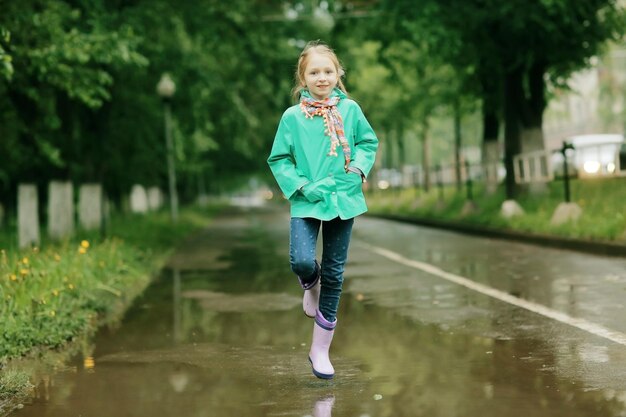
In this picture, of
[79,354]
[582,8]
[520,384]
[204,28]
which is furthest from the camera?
[204,28]

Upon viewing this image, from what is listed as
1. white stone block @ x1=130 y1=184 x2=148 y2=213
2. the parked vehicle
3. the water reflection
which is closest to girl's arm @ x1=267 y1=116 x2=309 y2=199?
the water reflection

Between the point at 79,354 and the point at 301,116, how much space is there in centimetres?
289

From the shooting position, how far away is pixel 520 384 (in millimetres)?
5656

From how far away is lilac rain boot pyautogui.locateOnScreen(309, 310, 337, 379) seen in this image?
5930mm

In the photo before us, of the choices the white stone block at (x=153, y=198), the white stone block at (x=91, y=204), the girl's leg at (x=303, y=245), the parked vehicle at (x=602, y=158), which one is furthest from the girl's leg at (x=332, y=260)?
the white stone block at (x=153, y=198)

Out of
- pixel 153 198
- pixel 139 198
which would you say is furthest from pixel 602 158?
pixel 153 198

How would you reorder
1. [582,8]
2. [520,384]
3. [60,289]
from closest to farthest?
[520,384] → [60,289] → [582,8]

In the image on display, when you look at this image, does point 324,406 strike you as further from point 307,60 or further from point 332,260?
point 307,60

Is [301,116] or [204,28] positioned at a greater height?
[204,28]

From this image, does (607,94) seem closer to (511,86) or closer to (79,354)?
(511,86)

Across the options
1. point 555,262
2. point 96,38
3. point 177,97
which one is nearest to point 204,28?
point 177,97

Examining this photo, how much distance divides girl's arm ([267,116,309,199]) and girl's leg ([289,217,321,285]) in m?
0.18

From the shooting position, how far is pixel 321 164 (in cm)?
583

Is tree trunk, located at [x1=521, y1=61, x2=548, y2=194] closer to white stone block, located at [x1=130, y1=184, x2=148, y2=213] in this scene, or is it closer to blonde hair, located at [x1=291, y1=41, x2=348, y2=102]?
blonde hair, located at [x1=291, y1=41, x2=348, y2=102]
